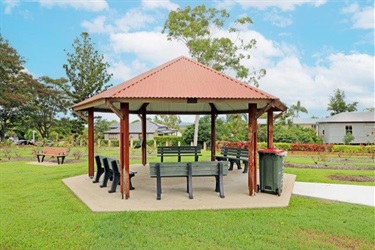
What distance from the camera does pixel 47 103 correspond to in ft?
143

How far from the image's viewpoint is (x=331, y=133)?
40531mm

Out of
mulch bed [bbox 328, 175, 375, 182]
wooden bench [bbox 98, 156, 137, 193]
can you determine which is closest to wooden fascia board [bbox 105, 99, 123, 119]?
wooden bench [bbox 98, 156, 137, 193]

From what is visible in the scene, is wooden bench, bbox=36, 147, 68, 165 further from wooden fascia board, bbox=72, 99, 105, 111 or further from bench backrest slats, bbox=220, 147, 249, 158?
bench backrest slats, bbox=220, 147, 249, 158

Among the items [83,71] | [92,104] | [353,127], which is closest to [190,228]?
[92,104]

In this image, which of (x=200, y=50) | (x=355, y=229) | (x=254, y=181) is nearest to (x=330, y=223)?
(x=355, y=229)

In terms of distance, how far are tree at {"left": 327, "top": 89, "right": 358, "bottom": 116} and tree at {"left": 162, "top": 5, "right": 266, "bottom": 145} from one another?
30463mm

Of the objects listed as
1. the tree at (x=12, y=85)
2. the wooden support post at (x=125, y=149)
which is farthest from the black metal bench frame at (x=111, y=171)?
the tree at (x=12, y=85)

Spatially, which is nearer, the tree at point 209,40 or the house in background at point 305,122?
the tree at point 209,40

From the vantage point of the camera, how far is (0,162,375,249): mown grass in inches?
207

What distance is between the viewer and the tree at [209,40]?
28719 mm

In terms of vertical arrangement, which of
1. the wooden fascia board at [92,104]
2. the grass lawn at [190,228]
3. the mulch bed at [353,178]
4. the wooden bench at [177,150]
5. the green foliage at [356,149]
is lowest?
the mulch bed at [353,178]

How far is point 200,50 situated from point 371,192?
69.3ft

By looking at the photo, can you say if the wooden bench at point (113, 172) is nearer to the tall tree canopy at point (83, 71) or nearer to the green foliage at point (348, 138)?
the green foliage at point (348, 138)

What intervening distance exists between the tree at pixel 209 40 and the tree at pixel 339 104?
30463 mm
